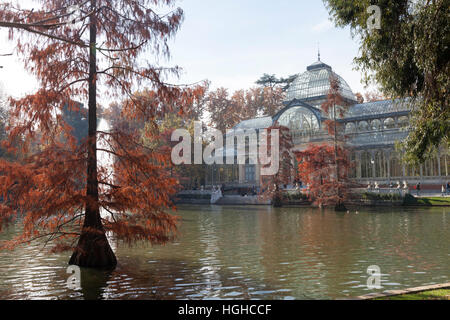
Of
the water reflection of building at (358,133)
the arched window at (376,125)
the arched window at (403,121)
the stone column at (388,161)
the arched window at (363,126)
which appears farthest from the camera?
the arched window at (363,126)

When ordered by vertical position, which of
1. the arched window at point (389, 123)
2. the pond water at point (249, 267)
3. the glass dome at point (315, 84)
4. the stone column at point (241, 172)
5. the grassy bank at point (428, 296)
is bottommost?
the pond water at point (249, 267)

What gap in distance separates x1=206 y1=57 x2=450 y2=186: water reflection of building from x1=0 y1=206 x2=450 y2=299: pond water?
24509mm

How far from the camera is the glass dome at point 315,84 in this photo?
2077 inches

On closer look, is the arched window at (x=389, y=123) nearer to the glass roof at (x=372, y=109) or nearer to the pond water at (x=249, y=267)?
the glass roof at (x=372, y=109)

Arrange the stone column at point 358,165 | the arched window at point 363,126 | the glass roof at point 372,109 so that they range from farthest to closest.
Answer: the arched window at point 363,126 → the glass roof at point 372,109 → the stone column at point 358,165

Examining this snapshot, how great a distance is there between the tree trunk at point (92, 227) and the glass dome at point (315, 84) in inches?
1734

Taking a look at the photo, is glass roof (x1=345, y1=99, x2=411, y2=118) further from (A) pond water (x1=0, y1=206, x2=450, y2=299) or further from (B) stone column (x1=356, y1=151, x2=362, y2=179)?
(A) pond water (x1=0, y1=206, x2=450, y2=299)

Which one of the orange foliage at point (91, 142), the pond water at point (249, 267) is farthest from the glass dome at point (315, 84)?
the orange foliage at point (91, 142)

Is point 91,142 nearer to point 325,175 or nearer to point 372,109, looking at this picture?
point 325,175

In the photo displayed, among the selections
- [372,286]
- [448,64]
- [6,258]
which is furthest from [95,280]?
[448,64]

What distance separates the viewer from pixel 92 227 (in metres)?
10.2

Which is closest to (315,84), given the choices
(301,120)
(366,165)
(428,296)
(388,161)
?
(301,120)

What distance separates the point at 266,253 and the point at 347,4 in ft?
22.9
